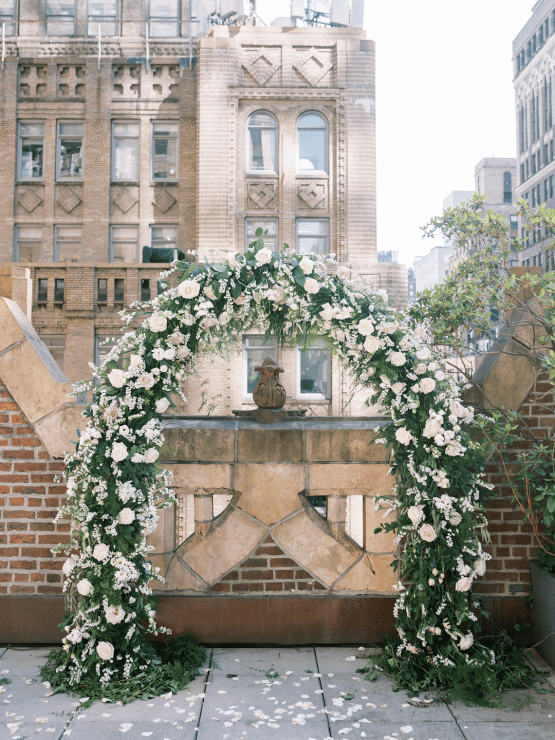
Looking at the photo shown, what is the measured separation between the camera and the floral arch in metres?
3.83

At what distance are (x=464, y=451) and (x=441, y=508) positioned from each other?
397 millimetres

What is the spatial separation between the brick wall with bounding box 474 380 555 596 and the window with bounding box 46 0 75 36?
21.6 m

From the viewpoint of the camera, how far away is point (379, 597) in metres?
4.36

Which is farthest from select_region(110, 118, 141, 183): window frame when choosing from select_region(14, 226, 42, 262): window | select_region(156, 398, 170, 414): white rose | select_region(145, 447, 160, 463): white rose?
select_region(145, 447, 160, 463): white rose

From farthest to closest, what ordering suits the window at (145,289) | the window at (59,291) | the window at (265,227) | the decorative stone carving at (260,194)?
the window at (265,227), the decorative stone carving at (260,194), the window at (59,291), the window at (145,289)

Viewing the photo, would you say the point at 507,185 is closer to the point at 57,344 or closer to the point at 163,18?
the point at 163,18

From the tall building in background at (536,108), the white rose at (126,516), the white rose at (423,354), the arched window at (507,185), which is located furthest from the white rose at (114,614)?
the arched window at (507,185)

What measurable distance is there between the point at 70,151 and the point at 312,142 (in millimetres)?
7928

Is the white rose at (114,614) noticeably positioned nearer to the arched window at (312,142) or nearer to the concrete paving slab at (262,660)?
the concrete paving slab at (262,660)

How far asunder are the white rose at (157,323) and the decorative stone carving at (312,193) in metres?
15.9

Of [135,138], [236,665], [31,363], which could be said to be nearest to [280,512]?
[236,665]

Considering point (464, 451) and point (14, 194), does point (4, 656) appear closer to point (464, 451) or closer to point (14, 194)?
point (464, 451)

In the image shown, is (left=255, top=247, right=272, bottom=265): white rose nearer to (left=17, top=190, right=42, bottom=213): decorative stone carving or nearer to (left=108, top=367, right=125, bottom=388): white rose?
(left=108, top=367, right=125, bottom=388): white rose

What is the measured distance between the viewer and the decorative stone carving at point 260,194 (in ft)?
62.2
